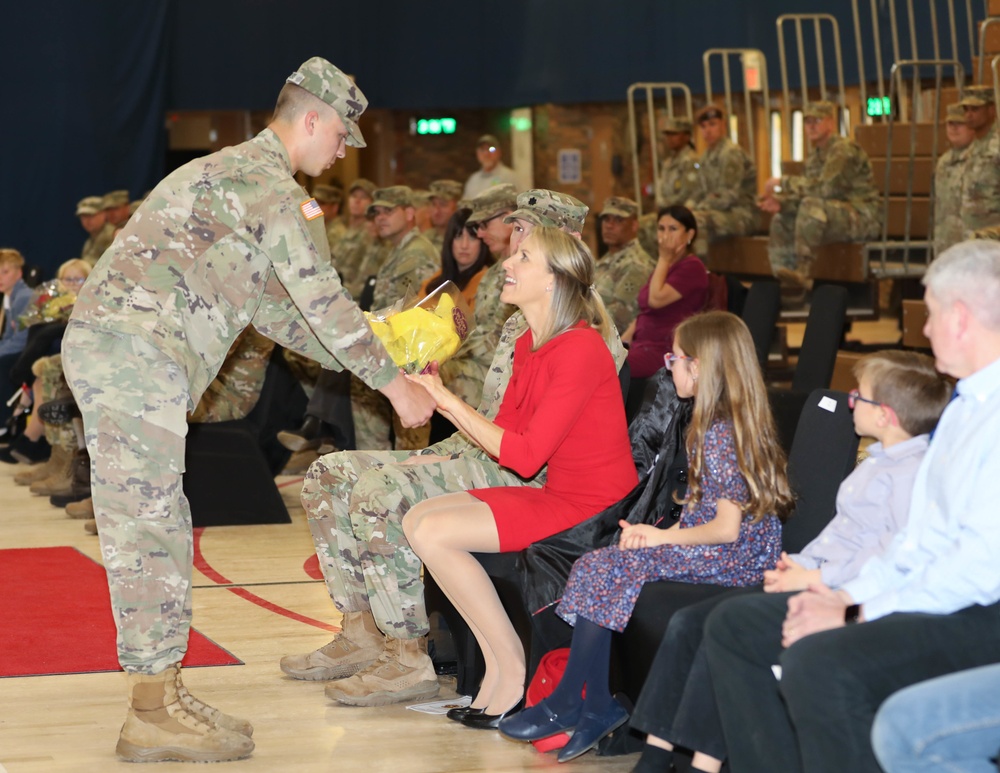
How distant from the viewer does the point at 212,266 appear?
11.3ft

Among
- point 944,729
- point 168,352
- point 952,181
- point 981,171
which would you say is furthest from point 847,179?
point 944,729

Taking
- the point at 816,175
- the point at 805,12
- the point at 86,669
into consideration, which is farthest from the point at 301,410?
the point at 805,12

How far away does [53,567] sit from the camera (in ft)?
18.5

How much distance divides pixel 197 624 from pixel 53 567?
1178 mm

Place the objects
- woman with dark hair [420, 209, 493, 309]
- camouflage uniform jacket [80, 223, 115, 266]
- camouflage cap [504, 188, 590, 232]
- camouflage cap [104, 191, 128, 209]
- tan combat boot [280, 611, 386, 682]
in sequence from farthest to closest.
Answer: camouflage cap [104, 191, 128, 209], camouflage uniform jacket [80, 223, 115, 266], woman with dark hair [420, 209, 493, 309], camouflage cap [504, 188, 590, 232], tan combat boot [280, 611, 386, 682]

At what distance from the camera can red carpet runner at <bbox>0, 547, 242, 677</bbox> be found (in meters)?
4.29

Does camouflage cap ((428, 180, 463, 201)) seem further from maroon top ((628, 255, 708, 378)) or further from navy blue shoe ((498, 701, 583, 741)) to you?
navy blue shoe ((498, 701, 583, 741))

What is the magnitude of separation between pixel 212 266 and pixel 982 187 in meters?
5.80

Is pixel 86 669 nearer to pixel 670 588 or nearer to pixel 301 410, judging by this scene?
pixel 670 588

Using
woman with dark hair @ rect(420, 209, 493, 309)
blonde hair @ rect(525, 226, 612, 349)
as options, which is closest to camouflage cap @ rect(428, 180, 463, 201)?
woman with dark hair @ rect(420, 209, 493, 309)

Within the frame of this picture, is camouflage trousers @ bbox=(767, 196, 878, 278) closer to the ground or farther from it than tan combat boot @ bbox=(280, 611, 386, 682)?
farther from it

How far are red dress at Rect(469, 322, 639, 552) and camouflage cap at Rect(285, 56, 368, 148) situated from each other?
766 mm

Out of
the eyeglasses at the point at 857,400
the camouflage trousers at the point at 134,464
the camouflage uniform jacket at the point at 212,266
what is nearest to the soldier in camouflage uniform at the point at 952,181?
the eyeglasses at the point at 857,400

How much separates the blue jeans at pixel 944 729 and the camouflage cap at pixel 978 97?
260 inches
